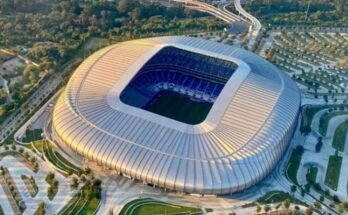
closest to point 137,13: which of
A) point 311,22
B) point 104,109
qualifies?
point 311,22

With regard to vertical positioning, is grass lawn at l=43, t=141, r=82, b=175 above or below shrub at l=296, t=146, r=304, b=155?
below

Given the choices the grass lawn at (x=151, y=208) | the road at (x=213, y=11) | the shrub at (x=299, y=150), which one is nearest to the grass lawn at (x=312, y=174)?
the shrub at (x=299, y=150)

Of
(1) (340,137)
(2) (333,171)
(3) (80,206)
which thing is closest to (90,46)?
(3) (80,206)

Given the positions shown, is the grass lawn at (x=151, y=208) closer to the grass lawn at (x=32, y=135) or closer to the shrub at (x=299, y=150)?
the grass lawn at (x=32, y=135)

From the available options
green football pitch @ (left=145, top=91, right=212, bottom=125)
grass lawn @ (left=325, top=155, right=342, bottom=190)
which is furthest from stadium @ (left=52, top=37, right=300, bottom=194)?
grass lawn @ (left=325, top=155, right=342, bottom=190)

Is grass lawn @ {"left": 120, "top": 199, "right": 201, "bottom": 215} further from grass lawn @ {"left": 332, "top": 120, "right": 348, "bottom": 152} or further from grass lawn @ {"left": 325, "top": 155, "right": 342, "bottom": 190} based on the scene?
grass lawn @ {"left": 332, "top": 120, "right": 348, "bottom": 152}

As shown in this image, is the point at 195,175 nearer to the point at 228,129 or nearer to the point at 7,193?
the point at 228,129
